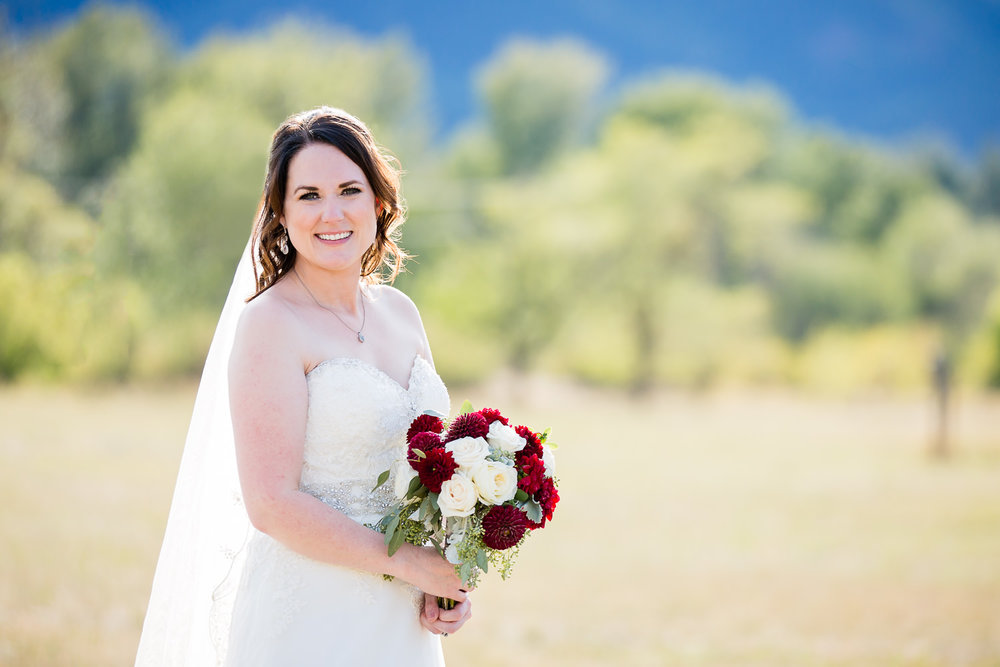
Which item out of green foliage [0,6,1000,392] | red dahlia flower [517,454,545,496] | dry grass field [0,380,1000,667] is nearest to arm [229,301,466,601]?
red dahlia flower [517,454,545,496]

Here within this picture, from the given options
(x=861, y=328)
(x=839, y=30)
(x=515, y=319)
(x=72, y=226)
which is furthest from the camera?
(x=839, y=30)

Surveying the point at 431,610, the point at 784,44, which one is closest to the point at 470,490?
the point at 431,610

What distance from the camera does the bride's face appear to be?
7.16 feet

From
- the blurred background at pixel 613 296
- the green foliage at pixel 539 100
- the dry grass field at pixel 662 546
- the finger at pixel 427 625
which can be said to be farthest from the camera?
the green foliage at pixel 539 100

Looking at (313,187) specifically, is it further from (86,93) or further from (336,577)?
(86,93)

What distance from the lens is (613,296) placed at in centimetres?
2303

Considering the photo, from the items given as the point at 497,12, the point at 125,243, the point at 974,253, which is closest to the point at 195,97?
the point at 125,243

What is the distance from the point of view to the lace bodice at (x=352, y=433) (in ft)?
6.98

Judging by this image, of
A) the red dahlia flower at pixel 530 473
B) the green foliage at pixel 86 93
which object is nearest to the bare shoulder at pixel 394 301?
the red dahlia flower at pixel 530 473

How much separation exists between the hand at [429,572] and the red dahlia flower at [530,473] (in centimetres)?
29

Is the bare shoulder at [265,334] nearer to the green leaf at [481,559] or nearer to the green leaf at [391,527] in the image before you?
the green leaf at [391,527]

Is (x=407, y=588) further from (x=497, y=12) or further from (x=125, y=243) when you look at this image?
(x=497, y=12)

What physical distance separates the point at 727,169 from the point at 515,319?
7429mm

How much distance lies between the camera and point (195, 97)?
19.1 meters
